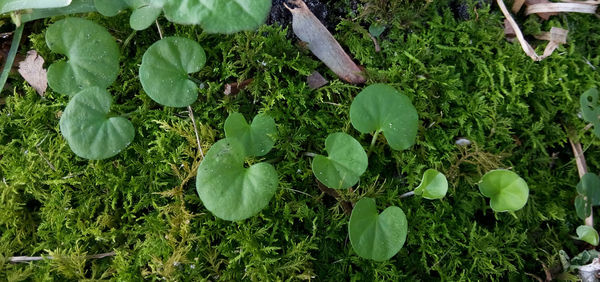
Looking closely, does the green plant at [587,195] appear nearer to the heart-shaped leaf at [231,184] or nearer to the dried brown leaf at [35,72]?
the heart-shaped leaf at [231,184]

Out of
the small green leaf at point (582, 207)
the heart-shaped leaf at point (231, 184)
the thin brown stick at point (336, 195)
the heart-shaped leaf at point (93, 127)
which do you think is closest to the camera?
the heart-shaped leaf at point (231, 184)

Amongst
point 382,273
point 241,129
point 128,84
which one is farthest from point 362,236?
point 128,84

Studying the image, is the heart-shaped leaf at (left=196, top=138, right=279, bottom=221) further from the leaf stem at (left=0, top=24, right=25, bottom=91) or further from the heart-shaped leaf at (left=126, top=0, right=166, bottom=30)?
the leaf stem at (left=0, top=24, right=25, bottom=91)

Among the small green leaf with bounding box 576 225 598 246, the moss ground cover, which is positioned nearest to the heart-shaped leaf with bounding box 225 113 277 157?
the moss ground cover

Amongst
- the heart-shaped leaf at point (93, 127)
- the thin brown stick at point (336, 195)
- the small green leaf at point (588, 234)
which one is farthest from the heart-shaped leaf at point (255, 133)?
the small green leaf at point (588, 234)

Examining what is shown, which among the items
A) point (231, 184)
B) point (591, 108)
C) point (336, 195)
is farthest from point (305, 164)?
point (591, 108)

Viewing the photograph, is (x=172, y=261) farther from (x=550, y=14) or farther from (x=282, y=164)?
(x=550, y=14)

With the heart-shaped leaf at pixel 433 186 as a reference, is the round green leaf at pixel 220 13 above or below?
above
